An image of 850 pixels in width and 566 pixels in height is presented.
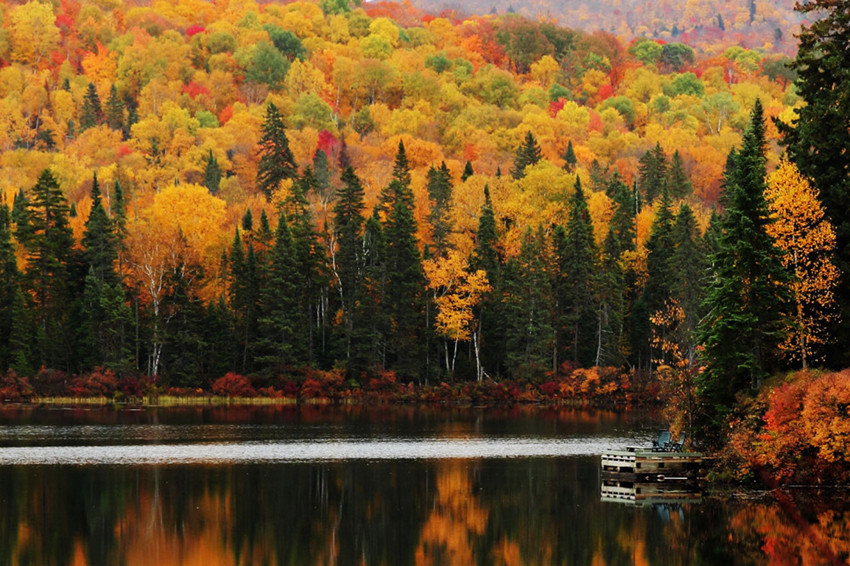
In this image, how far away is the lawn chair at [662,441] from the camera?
4750 cm

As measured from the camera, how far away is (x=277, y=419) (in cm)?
A: 8031

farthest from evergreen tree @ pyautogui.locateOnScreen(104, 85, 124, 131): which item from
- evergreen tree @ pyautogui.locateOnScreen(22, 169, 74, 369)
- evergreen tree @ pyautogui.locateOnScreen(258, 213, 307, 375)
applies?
evergreen tree @ pyautogui.locateOnScreen(258, 213, 307, 375)

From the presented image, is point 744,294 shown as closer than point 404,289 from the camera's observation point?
Yes

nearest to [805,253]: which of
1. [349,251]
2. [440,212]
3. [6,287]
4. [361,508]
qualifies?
[361,508]

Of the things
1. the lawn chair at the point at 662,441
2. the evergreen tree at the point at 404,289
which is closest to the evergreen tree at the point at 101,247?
the evergreen tree at the point at 404,289

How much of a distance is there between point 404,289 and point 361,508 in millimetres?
63237

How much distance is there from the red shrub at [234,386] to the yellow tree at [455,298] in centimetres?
1684

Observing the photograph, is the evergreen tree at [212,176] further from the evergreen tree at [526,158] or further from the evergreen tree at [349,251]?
the evergreen tree at [349,251]

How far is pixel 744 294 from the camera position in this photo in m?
51.5

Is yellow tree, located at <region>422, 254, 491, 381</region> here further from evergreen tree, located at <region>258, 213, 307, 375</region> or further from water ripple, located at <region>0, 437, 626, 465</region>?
water ripple, located at <region>0, 437, 626, 465</region>

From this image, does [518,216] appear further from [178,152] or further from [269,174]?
[178,152]

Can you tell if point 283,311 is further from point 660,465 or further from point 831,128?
point 660,465

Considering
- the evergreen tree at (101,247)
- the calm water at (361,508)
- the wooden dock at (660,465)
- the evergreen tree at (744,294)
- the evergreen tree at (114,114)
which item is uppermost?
the evergreen tree at (114,114)

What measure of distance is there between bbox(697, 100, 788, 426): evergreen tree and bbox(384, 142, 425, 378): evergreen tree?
5260 cm
